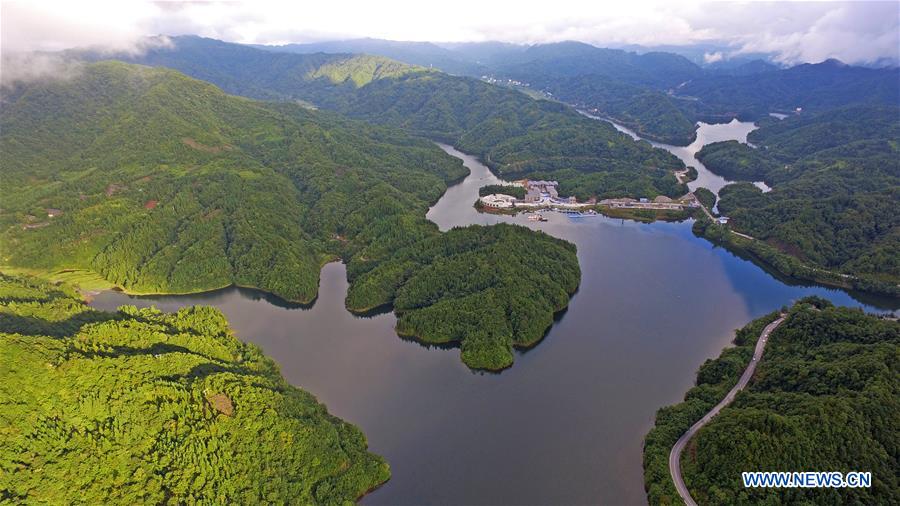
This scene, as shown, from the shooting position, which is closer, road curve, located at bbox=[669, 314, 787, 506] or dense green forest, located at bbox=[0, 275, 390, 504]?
dense green forest, located at bbox=[0, 275, 390, 504]

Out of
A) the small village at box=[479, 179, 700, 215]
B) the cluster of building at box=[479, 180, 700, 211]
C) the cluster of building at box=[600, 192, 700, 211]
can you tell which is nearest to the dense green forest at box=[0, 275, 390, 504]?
the small village at box=[479, 179, 700, 215]

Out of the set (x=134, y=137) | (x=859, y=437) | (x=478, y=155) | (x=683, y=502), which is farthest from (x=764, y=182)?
(x=134, y=137)

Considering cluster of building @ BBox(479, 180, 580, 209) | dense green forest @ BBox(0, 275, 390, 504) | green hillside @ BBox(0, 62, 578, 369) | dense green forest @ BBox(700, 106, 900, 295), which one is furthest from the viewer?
cluster of building @ BBox(479, 180, 580, 209)

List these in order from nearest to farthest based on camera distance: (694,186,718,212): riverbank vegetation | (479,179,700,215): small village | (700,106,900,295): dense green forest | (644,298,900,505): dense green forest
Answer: (644,298,900,505): dense green forest < (700,106,900,295): dense green forest < (479,179,700,215): small village < (694,186,718,212): riverbank vegetation

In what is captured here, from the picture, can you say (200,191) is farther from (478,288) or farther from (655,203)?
(655,203)

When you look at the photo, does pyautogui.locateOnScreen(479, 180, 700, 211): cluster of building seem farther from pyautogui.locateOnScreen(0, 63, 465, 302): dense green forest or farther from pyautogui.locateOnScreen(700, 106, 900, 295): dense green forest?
pyautogui.locateOnScreen(0, 63, 465, 302): dense green forest

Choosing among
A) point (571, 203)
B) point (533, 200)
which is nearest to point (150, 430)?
point (533, 200)

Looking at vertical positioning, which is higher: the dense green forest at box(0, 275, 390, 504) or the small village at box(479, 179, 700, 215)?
the dense green forest at box(0, 275, 390, 504)
